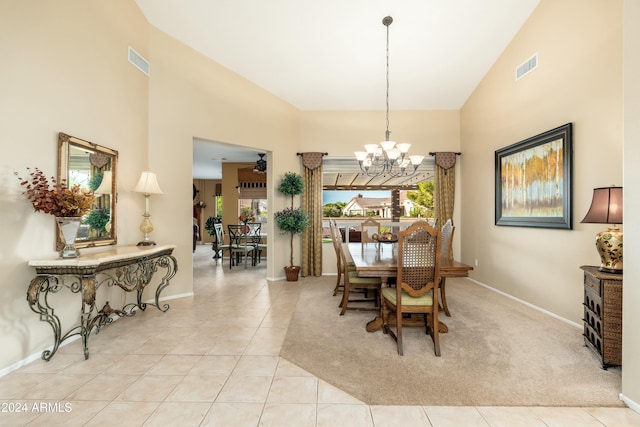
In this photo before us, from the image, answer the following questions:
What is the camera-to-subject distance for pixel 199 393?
6.80 ft

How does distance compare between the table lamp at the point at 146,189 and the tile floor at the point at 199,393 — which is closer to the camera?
the tile floor at the point at 199,393

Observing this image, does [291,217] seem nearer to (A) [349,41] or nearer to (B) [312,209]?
(B) [312,209]

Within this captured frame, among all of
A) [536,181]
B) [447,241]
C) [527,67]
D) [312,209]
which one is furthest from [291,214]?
[527,67]

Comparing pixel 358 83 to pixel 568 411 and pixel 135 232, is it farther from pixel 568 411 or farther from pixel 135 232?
pixel 568 411

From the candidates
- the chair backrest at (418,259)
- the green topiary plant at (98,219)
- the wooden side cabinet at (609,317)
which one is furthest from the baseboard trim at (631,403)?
the green topiary plant at (98,219)

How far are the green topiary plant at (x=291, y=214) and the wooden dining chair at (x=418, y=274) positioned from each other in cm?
293

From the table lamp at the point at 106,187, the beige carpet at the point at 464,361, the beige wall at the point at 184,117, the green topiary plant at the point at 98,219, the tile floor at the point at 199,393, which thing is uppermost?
the beige wall at the point at 184,117

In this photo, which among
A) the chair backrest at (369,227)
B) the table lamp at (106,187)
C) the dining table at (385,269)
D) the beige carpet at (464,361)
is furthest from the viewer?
the chair backrest at (369,227)

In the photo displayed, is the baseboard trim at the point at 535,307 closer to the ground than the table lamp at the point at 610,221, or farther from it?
closer to the ground

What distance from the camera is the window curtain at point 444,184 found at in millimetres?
5848

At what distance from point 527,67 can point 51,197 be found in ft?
18.5

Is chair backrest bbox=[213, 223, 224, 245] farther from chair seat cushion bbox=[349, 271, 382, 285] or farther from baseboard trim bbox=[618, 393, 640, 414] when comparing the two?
baseboard trim bbox=[618, 393, 640, 414]

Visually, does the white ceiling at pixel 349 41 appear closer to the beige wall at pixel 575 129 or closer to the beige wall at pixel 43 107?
the beige wall at pixel 575 129

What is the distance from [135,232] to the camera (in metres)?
3.87
